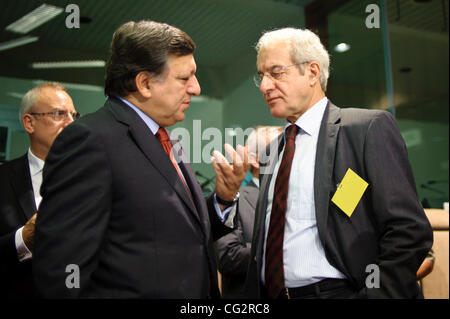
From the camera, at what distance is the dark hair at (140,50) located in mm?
1167

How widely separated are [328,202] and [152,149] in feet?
2.09

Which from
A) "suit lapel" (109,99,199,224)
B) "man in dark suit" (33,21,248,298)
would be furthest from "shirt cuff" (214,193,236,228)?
"suit lapel" (109,99,199,224)

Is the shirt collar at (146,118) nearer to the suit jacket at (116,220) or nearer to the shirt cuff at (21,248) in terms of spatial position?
the suit jacket at (116,220)

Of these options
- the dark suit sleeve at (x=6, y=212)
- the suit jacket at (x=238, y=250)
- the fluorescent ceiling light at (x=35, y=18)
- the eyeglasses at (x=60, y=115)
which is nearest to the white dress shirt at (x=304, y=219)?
the suit jacket at (x=238, y=250)

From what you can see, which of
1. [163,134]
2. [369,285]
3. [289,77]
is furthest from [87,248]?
[289,77]

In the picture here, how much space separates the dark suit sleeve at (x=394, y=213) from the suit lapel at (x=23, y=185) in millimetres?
1274

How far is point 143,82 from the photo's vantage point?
119 centimetres

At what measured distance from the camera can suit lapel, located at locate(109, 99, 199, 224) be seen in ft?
3.56

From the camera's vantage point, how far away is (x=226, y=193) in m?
1.31

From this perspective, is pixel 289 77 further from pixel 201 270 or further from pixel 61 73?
pixel 61 73

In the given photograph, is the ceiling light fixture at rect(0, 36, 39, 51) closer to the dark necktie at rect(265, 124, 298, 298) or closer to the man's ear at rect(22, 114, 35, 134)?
the man's ear at rect(22, 114, 35, 134)

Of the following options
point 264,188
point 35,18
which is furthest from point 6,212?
point 264,188

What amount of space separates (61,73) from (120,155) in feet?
2.57

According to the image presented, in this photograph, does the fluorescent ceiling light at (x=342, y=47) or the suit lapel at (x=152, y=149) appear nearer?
the suit lapel at (x=152, y=149)
